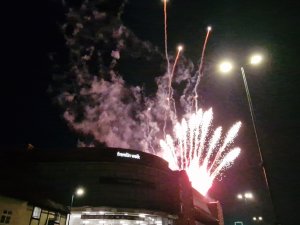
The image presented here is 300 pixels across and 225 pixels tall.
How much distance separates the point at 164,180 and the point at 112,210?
1260 cm

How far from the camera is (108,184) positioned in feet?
156

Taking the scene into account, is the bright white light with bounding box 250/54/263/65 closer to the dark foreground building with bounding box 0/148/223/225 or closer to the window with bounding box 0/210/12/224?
the window with bounding box 0/210/12/224

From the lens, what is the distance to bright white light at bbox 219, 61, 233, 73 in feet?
45.1

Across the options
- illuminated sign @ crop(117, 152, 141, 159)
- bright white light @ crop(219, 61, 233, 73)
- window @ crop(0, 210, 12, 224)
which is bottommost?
window @ crop(0, 210, 12, 224)

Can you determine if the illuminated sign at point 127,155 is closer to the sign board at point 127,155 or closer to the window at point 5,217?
the sign board at point 127,155

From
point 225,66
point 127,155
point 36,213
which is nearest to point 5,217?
point 36,213

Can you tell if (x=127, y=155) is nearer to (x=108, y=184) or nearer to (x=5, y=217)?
(x=108, y=184)

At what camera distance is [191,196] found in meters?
50.6

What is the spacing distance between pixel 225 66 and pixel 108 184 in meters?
38.5

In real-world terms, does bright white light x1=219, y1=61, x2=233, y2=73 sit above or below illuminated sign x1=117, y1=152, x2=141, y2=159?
below

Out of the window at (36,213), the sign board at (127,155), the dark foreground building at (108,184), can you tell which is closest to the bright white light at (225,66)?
the window at (36,213)

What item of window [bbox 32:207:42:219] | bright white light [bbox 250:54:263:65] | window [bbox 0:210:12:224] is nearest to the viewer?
bright white light [bbox 250:54:263:65]

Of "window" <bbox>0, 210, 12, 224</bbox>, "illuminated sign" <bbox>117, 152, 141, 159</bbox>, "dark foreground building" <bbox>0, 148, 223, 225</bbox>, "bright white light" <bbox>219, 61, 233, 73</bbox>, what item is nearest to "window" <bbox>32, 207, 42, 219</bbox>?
"window" <bbox>0, 210, 12, 224</bbox>

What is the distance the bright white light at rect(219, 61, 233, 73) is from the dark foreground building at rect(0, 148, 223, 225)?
119 feet
